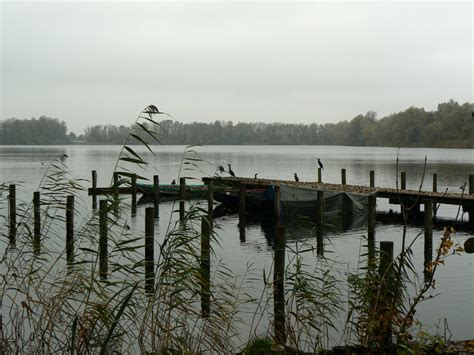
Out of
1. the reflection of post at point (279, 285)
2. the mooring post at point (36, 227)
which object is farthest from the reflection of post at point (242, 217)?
the reflection of post at point (279, 285)

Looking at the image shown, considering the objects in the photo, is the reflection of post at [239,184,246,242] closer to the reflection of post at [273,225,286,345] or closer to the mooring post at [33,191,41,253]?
the mooring post at [33,191,41,253]

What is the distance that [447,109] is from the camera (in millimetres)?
140625

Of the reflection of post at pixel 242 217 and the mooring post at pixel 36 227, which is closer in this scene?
the mooring post at pixel 36 227

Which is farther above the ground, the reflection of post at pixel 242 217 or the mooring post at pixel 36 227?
the mooring post at pixel 36 227

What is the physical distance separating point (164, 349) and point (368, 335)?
98.2 inches

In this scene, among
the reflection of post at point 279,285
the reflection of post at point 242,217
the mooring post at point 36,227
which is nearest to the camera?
the mooring post at point 36,227

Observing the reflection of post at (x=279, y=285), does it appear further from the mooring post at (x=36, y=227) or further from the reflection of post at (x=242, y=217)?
the reflection of post at (x=242, y=217)

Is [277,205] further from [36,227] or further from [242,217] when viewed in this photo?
[36,227]

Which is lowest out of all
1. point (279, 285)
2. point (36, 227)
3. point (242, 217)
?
point (242, 217)

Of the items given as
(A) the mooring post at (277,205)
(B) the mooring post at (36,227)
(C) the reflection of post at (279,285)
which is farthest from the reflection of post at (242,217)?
(C) the reflection of post at (279,285)

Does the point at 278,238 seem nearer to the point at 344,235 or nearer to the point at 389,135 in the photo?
the point at 344,235

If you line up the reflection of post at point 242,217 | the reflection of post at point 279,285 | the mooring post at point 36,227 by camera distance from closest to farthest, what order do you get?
the mooring post at point 36,227 < the reflection of post at point 279,285 < the reflection of post at point 242,217

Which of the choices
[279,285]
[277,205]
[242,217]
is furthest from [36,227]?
[277,205]

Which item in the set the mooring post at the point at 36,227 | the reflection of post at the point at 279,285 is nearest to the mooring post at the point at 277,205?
the mooring post at the point at 36,227
